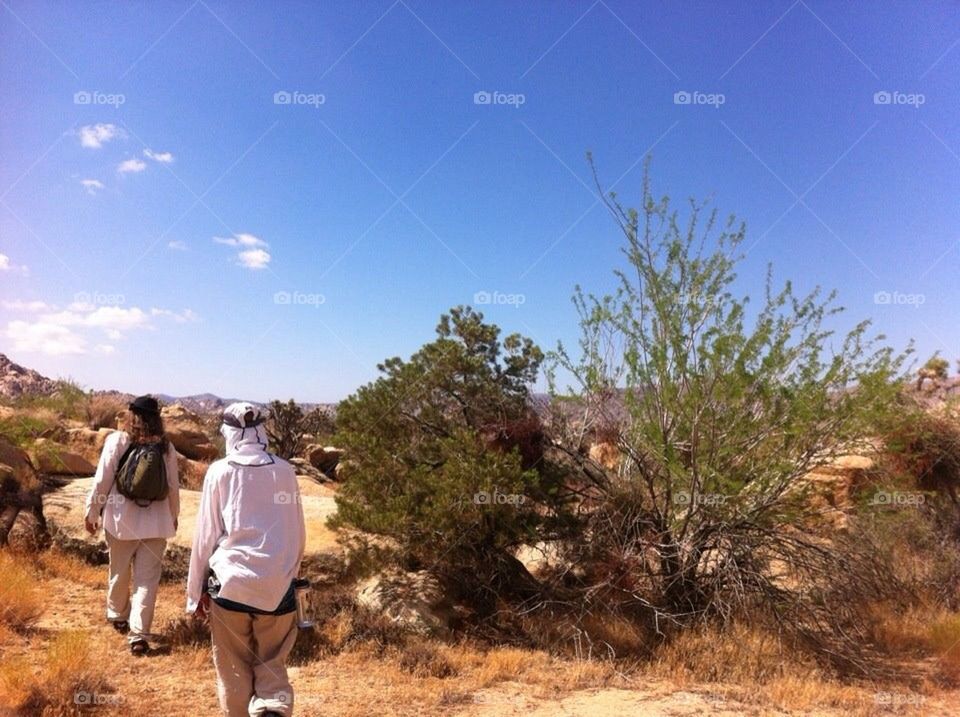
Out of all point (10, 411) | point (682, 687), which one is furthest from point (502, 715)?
point (10, 411)

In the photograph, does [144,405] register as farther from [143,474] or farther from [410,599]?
[410,599]

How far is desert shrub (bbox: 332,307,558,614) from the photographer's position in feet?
23.3

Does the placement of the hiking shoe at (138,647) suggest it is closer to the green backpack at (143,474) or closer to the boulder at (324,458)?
the green backpack at (143,474)

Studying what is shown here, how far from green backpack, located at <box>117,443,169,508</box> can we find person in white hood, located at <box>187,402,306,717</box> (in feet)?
7.72

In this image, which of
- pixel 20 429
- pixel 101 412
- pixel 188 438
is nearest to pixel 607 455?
pixel 20 429

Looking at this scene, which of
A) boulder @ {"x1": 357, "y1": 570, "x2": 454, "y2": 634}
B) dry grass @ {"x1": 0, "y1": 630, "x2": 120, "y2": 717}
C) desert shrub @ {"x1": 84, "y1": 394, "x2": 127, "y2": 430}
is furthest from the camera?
desert shrub @ {"x1": 84, "y1": 394, "x2": 127, "y2": 430}

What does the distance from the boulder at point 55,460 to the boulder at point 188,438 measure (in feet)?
16.2

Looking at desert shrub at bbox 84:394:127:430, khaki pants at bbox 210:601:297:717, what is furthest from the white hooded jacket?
desert shrub at bbox 84:394:127:430

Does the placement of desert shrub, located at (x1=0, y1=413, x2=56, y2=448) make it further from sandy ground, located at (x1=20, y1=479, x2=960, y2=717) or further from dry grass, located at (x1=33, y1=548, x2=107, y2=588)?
sandy ground, located at (x1=20, y1=479, x2=960, y2=717)

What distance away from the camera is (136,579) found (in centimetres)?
592

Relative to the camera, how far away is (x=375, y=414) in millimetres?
8023

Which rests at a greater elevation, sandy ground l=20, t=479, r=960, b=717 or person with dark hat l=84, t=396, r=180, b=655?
person with dark hat l=84, t=396, r=180, b=655

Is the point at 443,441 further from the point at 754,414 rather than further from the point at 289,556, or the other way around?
the point at 289,556

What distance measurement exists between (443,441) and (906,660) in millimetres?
5146
